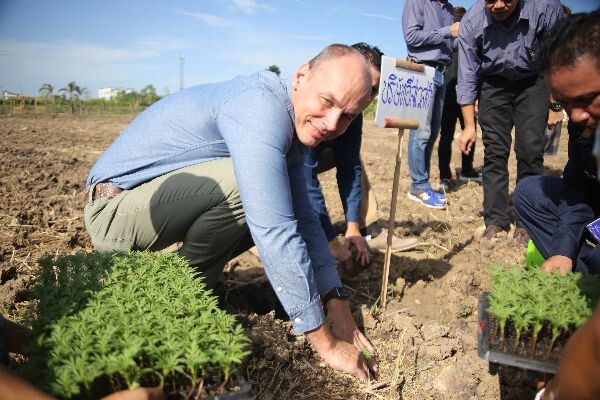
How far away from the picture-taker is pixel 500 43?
417 cm

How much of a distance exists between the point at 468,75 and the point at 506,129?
61 centimetres

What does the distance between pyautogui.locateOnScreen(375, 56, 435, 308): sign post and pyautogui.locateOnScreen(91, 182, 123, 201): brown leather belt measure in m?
1.66

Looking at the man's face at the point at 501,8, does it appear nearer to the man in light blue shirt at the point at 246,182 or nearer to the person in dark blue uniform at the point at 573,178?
the person in dark blue uniform at the point at 573,178

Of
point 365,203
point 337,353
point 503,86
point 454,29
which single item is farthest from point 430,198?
point 337,353

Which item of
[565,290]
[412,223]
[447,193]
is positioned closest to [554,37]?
[565,290]

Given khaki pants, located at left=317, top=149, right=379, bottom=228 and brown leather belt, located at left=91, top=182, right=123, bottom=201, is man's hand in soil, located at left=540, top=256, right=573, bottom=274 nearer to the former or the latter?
khaki pants, located at left=317, top=149, right=379, bottom=228

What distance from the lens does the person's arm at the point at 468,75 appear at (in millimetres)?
4320

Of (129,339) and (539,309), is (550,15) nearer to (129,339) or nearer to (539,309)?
(539,309)

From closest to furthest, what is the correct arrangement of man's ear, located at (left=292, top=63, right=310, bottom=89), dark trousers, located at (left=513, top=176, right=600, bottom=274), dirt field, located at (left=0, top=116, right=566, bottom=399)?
man's ear, located at (left=292, top=63, right=310, bottom=89) < dirt field, located at (left=0, top=116, right=566, bottom=399) < dark trousers, located at (left=513, top=176, right=600, bottom=274)

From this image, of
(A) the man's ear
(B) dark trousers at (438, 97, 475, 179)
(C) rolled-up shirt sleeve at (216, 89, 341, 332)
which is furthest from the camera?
(B) dark trousers at (438, 97, 475, 179)

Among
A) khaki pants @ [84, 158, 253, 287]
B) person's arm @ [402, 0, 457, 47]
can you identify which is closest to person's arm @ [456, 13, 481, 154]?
person's arm @ [402, 0, 457, 47]

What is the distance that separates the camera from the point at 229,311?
10.2 feet

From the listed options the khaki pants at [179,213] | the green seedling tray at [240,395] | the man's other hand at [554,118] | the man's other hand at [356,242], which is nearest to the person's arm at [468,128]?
the man's other hand at [554,118]

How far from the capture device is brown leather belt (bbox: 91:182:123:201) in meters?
2.72
